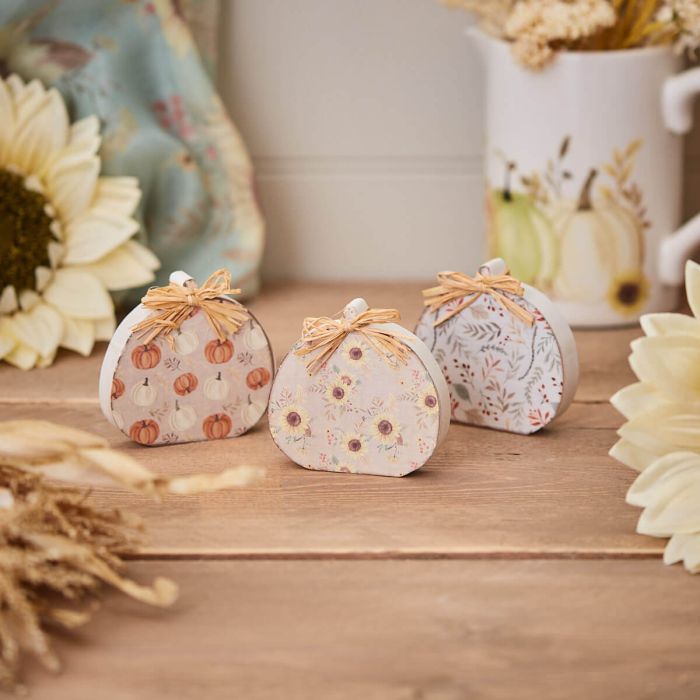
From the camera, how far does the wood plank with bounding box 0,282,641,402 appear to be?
32.5 inches

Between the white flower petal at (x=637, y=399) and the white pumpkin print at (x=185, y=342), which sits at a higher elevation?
the white flower petal at (x=637, y=399)

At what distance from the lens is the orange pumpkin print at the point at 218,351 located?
0.71 meters

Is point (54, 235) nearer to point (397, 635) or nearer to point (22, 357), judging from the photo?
point (22, 357)

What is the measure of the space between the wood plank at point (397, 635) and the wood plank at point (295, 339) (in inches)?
11.3

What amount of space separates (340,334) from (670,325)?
0.20 meters

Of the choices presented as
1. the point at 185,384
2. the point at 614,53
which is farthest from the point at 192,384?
the point at 614,53

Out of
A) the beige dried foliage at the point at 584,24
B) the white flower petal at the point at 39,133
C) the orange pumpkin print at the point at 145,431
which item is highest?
the beige dried foliage at the point at 584,24

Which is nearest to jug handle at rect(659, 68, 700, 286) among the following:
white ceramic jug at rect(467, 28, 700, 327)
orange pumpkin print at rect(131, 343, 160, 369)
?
white ceramic jug at rect(467, 28, 700, 327)

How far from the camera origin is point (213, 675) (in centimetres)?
48

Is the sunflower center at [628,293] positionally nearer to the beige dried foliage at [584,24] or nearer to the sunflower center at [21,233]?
the beige dried foliage at [584,24]

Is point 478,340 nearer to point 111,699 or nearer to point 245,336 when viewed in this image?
point 245,336

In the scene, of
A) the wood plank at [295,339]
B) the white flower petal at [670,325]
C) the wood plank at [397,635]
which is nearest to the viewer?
the wood plank at [397,635]

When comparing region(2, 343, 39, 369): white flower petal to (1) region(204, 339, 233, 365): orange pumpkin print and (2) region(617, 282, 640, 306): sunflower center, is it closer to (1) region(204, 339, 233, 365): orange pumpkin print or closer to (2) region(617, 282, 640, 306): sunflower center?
(1) region(204, 339, 233, 365): orange pumpkin print

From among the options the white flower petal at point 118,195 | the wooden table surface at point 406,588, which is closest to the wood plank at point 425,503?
the wooden table surface at point 406,588
